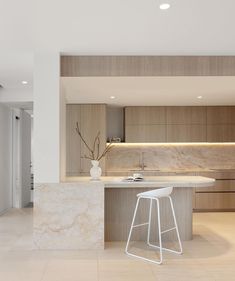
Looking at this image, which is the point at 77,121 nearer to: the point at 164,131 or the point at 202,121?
the point at 164,131

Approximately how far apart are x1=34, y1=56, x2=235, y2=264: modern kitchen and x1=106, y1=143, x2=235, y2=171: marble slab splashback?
2 cm

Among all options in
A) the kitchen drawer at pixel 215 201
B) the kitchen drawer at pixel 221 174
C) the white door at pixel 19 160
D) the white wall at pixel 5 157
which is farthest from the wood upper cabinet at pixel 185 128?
the white wall at pixel 5 157

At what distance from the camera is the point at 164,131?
771 cm

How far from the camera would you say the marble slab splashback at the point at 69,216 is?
4422mm

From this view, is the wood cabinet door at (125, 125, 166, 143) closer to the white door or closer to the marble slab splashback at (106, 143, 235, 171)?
the marble slab splashback at (106, 143, 235, 171)

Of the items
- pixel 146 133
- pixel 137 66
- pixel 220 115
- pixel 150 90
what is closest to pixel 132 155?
pixel 146 133

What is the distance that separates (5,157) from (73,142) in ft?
4.89

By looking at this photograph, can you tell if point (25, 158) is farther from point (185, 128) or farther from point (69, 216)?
point (69, 216)

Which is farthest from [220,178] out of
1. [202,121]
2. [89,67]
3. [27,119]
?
[27,119]

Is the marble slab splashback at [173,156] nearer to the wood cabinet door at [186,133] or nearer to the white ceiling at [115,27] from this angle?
the wood cabinet door at [186,133]

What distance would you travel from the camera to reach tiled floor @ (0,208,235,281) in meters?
3.51

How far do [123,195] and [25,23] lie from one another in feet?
8.67

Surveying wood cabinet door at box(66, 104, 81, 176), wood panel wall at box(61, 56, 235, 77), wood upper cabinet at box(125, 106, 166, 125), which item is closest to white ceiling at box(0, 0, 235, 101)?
wood panel wall at box(61, 56, 235, 77)

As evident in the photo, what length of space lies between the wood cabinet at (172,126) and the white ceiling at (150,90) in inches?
14.9
